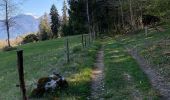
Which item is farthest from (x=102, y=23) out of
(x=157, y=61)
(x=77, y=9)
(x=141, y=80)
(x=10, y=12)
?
(x=141, y=80)

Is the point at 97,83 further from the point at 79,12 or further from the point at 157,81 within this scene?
the point at 79,12

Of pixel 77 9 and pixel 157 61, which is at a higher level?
pixel 77 9

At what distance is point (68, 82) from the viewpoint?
17406 millimetres

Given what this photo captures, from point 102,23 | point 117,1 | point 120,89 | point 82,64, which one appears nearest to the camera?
point 120,89

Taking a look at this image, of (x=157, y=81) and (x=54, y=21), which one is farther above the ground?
(x=54, y=21)

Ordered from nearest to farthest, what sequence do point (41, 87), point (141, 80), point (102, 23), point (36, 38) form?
point (41, 87), point (141, 80), point (102, 23), point (36, 38)

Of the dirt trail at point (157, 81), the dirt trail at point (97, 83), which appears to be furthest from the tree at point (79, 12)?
the dirt trail at point (157, 81)

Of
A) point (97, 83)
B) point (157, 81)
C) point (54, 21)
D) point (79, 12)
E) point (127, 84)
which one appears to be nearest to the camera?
point (127, 84)

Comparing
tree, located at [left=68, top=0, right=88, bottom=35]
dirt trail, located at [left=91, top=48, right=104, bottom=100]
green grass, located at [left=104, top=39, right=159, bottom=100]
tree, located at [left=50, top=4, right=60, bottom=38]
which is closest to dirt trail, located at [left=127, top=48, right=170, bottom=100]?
green grass, located at [left=104, top=39, right=159, bottom=100]

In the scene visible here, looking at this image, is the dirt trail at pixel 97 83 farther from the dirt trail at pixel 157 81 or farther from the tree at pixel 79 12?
the tree at pixel 79 12

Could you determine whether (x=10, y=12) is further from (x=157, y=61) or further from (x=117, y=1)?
(x=157, y=61)

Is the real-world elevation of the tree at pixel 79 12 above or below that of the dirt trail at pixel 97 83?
above

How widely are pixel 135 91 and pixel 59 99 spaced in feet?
11.2

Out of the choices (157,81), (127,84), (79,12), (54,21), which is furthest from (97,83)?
(54,21)
